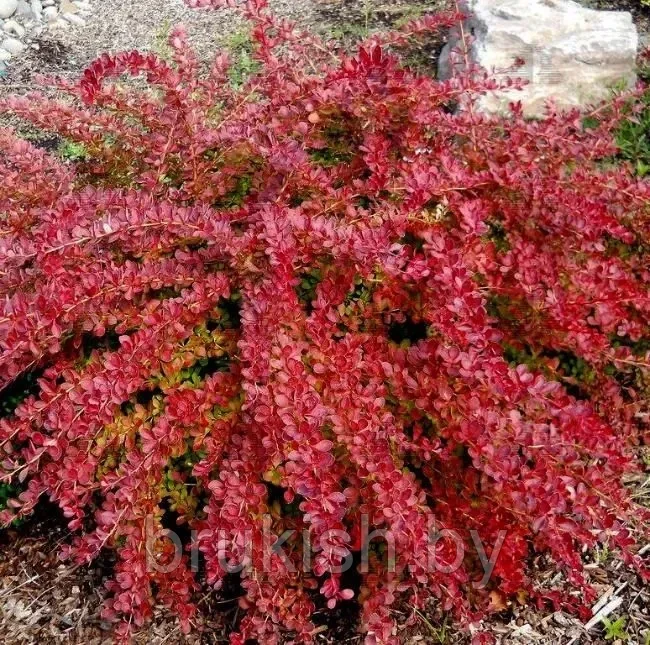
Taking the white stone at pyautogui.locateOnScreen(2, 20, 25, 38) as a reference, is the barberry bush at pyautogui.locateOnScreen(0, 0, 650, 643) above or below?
above

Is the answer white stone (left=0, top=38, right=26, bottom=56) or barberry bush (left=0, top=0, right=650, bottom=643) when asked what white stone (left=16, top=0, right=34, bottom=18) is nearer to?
white stone (left=0, top=38, right=26, bottom=56)

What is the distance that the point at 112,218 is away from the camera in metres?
1.86

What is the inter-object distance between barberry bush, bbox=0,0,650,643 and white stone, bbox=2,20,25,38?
4308 mm

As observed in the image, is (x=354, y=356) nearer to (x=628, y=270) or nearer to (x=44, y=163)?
(x=628, y=270)

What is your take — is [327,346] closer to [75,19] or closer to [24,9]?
[75,19]

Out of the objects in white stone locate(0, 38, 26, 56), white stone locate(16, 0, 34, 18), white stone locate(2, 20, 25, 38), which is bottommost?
white stone locate(0, 38, 26, 56)

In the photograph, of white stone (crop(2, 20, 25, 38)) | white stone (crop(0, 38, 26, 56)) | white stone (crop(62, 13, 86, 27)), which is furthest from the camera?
white stone (crop(62, 13, 86, 27))

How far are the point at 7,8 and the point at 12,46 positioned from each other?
0.55 metres

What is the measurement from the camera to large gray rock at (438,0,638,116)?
13.5 ft

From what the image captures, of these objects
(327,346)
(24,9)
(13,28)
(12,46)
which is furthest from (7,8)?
(327,346)

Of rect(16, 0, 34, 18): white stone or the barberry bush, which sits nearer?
the barberry bush

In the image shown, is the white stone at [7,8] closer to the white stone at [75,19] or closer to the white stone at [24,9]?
the white stone at [24,9]

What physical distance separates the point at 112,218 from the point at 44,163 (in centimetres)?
83

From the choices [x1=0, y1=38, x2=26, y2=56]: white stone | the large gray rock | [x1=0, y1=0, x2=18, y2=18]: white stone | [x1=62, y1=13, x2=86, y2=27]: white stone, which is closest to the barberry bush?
the large gray rock
